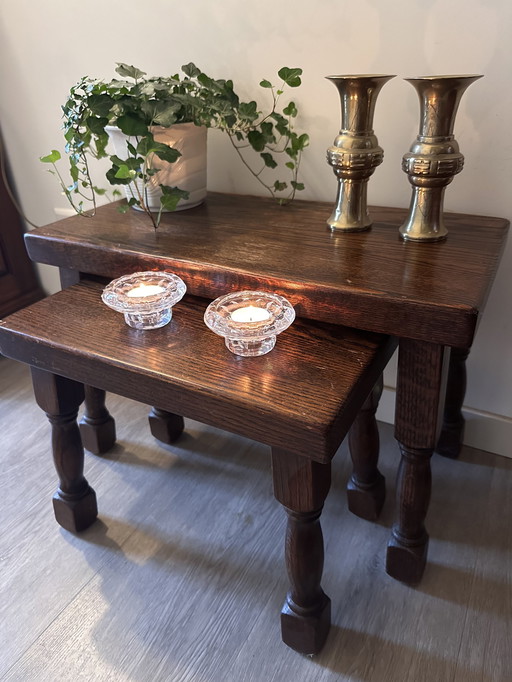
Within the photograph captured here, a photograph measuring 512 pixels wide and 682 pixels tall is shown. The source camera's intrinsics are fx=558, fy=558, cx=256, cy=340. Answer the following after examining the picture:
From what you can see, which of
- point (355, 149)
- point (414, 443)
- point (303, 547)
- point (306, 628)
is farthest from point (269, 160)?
point (306, 628)

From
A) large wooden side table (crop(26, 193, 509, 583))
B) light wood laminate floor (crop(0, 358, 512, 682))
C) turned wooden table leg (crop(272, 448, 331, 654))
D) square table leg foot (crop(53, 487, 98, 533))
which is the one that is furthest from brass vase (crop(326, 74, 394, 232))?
square table leg foot (crop(53, 487, 98, 533))

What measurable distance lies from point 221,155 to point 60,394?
2.09 feet

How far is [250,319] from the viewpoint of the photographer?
74 centimetres

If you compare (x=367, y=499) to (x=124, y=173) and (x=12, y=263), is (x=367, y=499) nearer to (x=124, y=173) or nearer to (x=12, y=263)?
(x=124, y=173)

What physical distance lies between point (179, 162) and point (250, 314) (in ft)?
1.41

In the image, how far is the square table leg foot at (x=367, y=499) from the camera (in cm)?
105

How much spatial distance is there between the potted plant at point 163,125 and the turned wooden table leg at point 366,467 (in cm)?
46

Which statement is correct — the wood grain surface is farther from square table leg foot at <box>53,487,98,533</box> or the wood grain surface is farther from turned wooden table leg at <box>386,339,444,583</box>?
square table leg foot at <box>53,487,98,533</box>

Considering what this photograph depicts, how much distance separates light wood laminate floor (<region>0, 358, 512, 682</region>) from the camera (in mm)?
838

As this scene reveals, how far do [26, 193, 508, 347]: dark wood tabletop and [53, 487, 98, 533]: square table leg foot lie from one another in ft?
1.39

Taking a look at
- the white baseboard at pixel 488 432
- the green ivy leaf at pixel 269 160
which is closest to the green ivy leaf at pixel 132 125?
the green ivy leaf at pixel 269 160

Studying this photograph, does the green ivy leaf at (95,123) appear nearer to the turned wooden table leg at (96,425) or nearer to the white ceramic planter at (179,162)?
the white ceramic planter at (179,162)

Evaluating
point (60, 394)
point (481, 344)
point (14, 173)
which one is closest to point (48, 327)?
point (60, 394)

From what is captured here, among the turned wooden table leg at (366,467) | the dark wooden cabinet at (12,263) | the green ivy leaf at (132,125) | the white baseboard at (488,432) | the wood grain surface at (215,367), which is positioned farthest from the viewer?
the dark wooden cabinet at (12,263)
